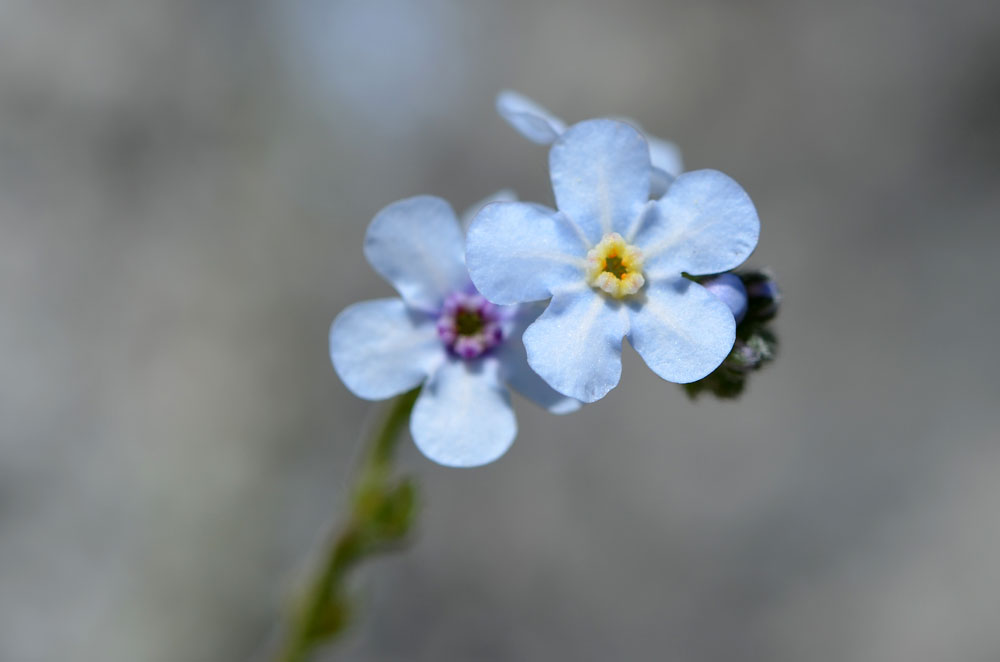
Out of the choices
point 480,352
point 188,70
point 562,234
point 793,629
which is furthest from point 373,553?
point 188,70

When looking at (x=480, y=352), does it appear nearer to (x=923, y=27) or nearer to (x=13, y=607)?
(x=13, y=607)

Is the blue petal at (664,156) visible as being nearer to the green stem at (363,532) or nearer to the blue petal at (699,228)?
the blue petal at (699,228)

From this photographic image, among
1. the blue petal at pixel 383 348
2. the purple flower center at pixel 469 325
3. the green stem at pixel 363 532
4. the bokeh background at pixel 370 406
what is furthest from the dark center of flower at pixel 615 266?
the bokeh background at pixel 370 406

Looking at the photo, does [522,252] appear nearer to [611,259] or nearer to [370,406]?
[611,259]

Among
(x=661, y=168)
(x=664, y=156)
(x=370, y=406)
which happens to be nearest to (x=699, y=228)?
(x=661, y=168)

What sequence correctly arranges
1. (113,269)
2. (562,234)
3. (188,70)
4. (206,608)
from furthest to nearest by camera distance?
(188,70) → (113,269) → (206,608) → (562,234)

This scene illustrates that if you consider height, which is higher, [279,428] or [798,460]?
[798,460]
